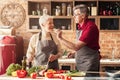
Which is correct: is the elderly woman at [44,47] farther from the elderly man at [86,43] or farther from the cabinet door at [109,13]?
the cabinet door at [109,13]

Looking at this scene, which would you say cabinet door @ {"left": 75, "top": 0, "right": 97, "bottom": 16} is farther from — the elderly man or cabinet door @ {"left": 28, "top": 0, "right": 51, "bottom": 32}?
the elderly man

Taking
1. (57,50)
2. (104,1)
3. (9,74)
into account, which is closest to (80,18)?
(57,50)

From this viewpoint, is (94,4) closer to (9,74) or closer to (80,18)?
(80,18)

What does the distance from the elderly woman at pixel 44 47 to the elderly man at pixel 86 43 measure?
228 millimetres

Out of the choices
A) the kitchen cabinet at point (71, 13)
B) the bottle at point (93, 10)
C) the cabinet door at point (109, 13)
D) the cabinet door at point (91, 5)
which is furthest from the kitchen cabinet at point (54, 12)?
the cabinet door at point (109, 13)

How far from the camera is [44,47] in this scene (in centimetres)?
389

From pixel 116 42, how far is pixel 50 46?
253 cm

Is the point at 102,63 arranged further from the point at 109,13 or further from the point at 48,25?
the point at 48,25

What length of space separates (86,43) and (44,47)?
60 centimetres

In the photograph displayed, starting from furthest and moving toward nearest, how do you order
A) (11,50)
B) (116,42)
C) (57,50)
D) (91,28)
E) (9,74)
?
(116,42), (11,50), (57,50), (91,28), (9,74)

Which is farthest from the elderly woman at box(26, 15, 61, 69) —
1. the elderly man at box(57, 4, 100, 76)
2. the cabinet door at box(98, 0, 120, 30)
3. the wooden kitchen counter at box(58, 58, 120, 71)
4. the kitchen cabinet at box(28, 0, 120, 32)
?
the cabinet door at box(98, 0, 120, 30)

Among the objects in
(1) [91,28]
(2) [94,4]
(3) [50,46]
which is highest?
(2) [94,4]

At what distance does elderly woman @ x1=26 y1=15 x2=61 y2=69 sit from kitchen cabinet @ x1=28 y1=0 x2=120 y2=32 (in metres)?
2.05

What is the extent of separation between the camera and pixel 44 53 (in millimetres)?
3883
